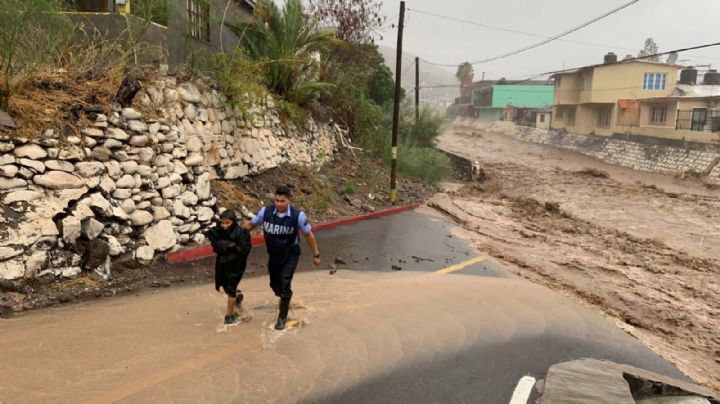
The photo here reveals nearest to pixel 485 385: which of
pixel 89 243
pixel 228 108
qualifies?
pixel 89 243

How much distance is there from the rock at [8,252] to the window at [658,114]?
140 ft

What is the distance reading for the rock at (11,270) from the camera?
20.4 feet

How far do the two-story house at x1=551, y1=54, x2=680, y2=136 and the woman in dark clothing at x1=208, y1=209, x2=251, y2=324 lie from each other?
138 feet

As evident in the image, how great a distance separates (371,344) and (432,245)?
6361 mm

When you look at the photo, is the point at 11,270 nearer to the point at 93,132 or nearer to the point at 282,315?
the point at 93,132

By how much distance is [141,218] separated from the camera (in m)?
8.15

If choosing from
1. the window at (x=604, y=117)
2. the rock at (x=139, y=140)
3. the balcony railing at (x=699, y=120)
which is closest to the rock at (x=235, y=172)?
the rock at (x=139, y=140)

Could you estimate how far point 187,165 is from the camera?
951cm

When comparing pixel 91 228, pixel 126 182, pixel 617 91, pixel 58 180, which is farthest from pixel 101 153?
pixel 617 91

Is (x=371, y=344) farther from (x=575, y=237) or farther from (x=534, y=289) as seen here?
(x=575, y=237)

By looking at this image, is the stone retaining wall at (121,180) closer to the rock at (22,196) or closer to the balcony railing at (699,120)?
the rock at (22,196)

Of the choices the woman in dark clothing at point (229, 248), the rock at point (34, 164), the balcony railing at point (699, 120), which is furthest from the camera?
the balcony railing at point (699, 120)

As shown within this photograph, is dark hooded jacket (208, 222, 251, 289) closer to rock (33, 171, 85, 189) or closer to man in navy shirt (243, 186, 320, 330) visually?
man in navy shirt (243, 186, 320, 330)

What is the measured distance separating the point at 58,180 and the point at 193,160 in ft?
9.01
